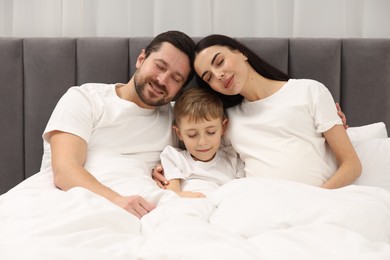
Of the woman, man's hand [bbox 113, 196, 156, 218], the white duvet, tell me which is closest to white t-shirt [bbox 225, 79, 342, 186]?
the woman

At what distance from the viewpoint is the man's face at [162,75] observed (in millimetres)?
1663

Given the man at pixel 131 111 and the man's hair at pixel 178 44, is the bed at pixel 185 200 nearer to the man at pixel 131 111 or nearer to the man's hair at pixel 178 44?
the man at pixel 131 111

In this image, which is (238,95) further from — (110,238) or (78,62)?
(110,238)

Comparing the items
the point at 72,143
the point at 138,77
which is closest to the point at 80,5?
the point at 138,77

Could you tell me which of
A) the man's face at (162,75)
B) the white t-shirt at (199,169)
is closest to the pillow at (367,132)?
the white t-shirt at (199,169)

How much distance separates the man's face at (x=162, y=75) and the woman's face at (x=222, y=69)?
0.23 ft

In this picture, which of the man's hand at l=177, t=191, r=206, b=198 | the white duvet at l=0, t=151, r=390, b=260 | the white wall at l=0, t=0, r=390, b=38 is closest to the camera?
the white duvet at l=0, t=151, r=390, b=260

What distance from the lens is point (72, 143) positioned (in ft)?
5.05

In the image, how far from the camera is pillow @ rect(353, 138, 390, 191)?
1568 millimetres

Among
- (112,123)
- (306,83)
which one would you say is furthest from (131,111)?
(306,83)

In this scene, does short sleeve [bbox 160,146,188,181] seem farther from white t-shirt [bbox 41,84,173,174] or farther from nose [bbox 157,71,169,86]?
nose [bbox 157,71,169,86]

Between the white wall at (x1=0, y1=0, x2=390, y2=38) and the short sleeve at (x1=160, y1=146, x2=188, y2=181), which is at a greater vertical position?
the white wall at (x1=0, y1=0, x2=390, y2=38)

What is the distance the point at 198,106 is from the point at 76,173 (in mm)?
456

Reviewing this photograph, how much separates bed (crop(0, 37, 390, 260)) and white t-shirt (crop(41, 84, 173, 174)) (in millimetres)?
71
